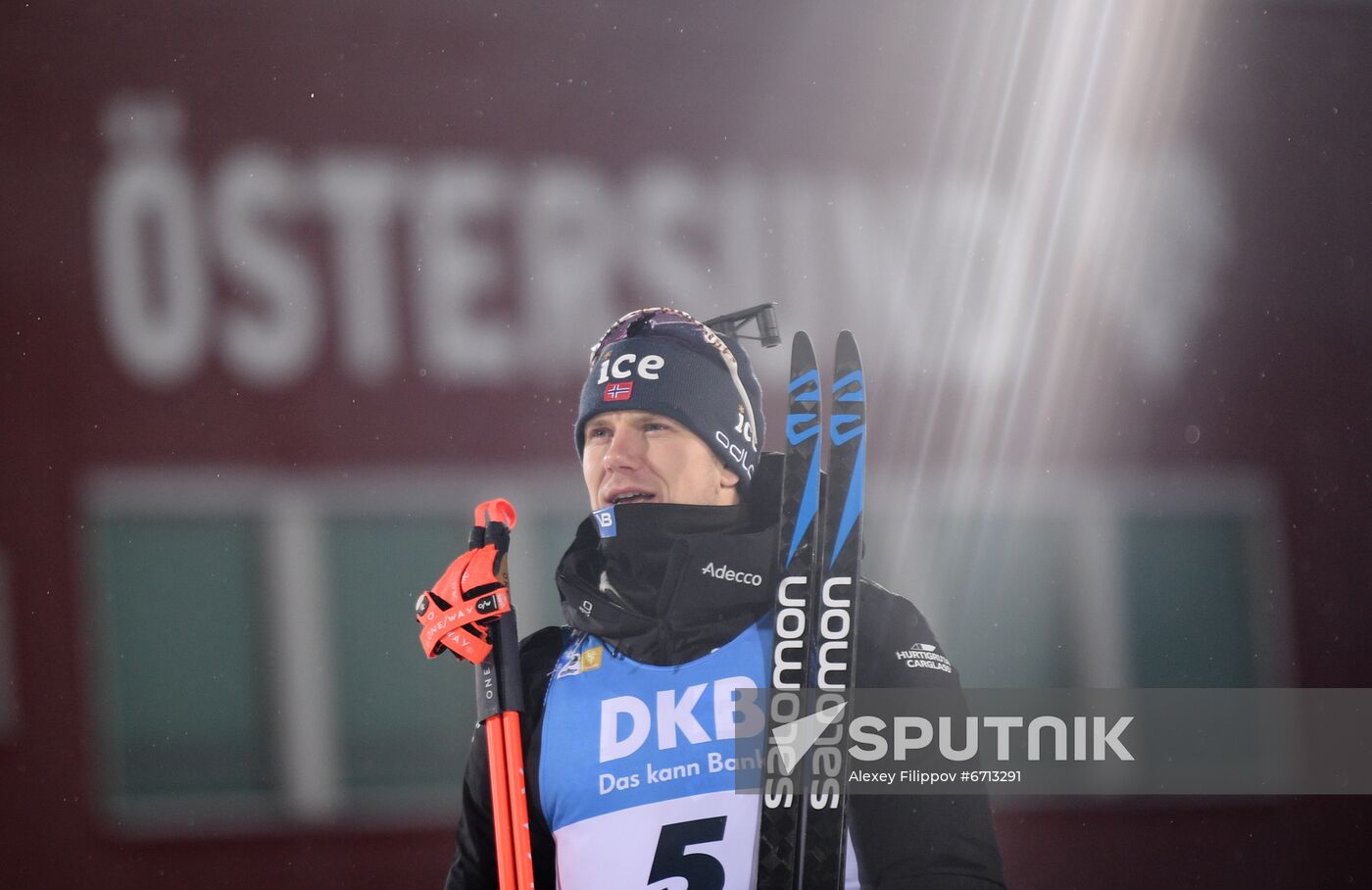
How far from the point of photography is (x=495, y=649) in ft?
7.32

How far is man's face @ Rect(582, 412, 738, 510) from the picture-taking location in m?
2.25

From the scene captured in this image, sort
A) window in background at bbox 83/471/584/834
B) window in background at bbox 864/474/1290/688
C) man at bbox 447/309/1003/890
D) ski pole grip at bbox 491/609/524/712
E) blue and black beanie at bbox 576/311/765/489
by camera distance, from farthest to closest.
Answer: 1. window in background at bbox 864/474/1290/688
2. window in background at bbox 83/471/584/834
3. blue and black beanie at bbox 576/311/765/489
4. ski pole grip at bbox 491/609/524/712
5. man at bbox 447/309/1003/890

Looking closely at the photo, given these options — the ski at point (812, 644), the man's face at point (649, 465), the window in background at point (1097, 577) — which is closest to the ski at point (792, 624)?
the ski at point (812, 644)

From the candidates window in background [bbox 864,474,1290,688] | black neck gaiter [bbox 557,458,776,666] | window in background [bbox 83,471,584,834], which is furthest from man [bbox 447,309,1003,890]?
window in background [bbox 864,474,1290,688]

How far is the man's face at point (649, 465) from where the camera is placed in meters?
2.25

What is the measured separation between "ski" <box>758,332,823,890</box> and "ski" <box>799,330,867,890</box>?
2cm

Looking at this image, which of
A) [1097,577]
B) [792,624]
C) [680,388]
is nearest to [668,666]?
[792,624]

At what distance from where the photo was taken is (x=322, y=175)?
555cm

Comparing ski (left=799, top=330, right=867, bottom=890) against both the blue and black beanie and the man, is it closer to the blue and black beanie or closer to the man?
the man

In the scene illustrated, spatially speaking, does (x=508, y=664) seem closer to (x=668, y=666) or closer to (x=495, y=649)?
(x=495, y=649)

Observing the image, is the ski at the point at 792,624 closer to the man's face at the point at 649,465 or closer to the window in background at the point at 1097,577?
the man's face at the point at 649,465

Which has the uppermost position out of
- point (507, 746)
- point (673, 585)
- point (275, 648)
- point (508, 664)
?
point (673, 585)

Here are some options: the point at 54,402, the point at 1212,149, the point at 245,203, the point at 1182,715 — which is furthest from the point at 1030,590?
the point at 54,402

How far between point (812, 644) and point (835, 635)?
0.04 metres
